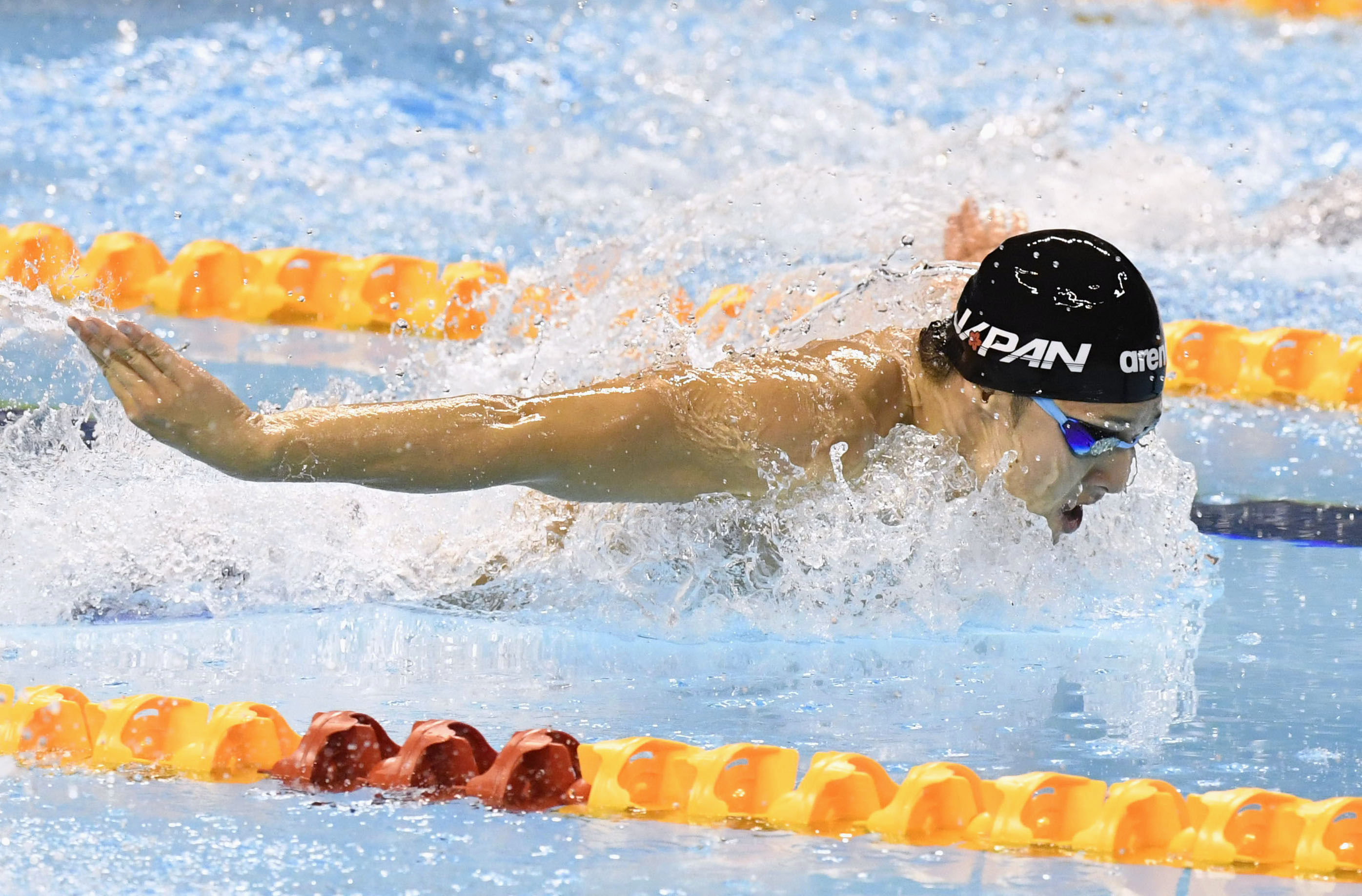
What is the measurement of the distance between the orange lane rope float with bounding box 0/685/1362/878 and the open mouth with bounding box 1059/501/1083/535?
0.73 m

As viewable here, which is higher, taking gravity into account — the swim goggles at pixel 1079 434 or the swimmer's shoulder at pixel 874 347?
the swimmer's shoulder at pixel 874 347

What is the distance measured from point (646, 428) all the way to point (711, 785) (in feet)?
1.92

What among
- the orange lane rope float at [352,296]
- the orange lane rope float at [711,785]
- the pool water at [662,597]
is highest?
the orange lane rope float at [352,296]

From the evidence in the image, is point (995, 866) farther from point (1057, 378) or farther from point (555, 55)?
point (555, 55)

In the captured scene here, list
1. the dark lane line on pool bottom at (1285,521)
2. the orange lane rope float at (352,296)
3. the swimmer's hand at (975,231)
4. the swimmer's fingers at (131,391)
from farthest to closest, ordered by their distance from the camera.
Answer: the orange lane rope float at (352,296) < the swimmer's hand at (975,231) < the dark lane line on pool bottom at (1285,521) < the swimmer's fingers at (131,391)

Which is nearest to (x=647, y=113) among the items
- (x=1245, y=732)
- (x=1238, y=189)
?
(x=1238, y=189)

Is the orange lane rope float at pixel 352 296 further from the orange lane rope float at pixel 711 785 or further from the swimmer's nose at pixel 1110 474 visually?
the orange lane rope float at pixel 711 785

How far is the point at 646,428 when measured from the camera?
7.58 feet

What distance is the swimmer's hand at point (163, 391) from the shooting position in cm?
205

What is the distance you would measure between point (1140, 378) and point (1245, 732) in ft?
1.79

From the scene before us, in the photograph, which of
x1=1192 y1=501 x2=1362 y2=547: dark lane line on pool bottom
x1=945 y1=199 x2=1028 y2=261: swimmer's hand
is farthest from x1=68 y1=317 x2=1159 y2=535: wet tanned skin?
x1=945 y1=199 x2=1028 y2=261: swimmer's hand

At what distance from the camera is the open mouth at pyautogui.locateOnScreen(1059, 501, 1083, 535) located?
2.64m

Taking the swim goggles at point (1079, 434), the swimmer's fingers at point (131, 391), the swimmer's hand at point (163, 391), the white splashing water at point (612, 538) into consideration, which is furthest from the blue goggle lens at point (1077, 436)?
the swimmer's fingers at point (131, 391)

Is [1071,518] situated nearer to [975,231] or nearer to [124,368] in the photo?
[124,368]
